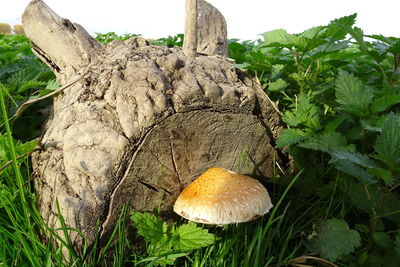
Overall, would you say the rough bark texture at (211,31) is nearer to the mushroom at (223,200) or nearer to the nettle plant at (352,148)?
the nettle plant at (352,148)

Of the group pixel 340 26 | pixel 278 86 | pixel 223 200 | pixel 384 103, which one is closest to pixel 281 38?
pixel 278 86

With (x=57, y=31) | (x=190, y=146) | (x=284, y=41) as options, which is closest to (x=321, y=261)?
(x=190, y=146)

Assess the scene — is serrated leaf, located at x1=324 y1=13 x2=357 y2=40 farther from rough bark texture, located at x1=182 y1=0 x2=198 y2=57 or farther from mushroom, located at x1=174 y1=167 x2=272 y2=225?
mushroom, located at x1=174 y1=167 x2=272 y2=225

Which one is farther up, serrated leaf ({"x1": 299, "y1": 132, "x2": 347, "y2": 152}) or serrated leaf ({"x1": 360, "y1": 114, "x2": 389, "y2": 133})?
serrated leaf ({"x1": 360, "y1": 114, "x2": 389, "y2": 133})

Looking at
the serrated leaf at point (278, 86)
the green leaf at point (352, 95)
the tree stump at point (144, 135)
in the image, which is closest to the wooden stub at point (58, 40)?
the tree stump at point (144, 135)

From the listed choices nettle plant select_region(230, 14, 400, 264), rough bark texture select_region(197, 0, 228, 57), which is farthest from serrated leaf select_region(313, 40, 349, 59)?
rough bark texture select_region(197, 0, 228, 57)

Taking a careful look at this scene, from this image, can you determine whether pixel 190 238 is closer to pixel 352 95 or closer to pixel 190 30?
pixel 352 95
